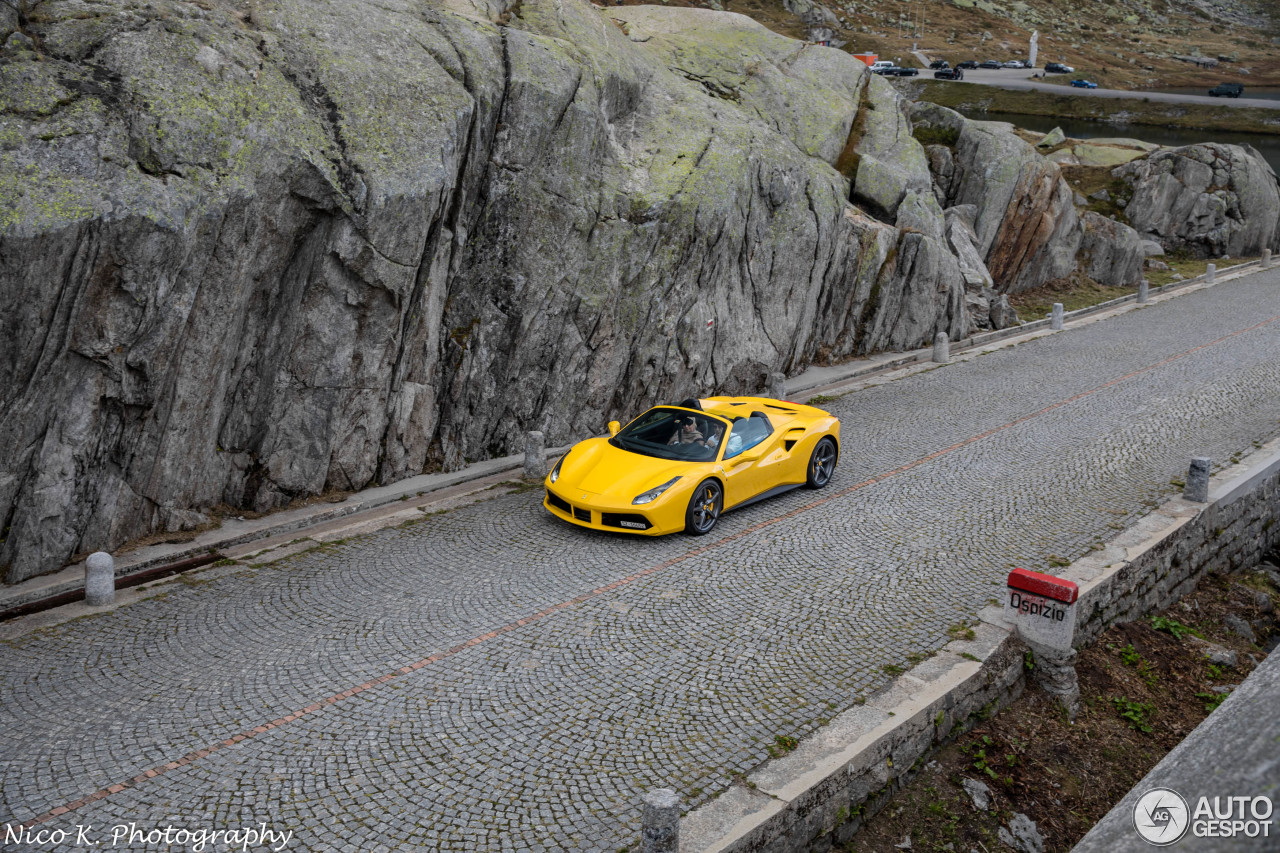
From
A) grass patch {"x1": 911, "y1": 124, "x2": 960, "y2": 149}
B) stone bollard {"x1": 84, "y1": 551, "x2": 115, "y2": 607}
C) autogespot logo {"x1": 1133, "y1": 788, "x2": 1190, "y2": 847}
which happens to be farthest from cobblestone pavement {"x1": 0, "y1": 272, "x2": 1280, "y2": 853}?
grass patch {"x1": 911, "y1": 124, "x2": 960, "y2": 149}

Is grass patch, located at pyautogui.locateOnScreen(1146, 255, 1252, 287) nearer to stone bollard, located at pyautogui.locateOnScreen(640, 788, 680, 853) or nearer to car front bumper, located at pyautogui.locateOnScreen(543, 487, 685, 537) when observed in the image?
car front bumper, located at pyautogui.locateOnScreen(543, 487, 685, 537)

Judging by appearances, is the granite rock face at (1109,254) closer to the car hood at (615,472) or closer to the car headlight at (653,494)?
the car hood at (615,472)

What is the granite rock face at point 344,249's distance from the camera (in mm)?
9211

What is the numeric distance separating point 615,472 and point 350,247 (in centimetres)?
414

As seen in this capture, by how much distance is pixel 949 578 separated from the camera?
9.73m

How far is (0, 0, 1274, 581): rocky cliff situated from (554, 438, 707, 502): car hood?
2641 millimetres

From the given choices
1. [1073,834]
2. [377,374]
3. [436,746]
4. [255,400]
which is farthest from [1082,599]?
[255,400]

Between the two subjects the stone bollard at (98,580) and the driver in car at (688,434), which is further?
the driver in car at (688,434)

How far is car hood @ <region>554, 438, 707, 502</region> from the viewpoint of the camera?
10.6 metres

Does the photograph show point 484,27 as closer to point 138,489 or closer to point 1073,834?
point 138,489

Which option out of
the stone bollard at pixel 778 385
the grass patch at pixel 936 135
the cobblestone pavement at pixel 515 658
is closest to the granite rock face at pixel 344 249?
the stone bollard at pixel 778 385

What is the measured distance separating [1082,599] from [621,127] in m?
10.5

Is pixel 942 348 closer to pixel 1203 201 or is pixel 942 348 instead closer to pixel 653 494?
pixel 653 494

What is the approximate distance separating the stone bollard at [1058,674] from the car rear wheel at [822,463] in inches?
166
